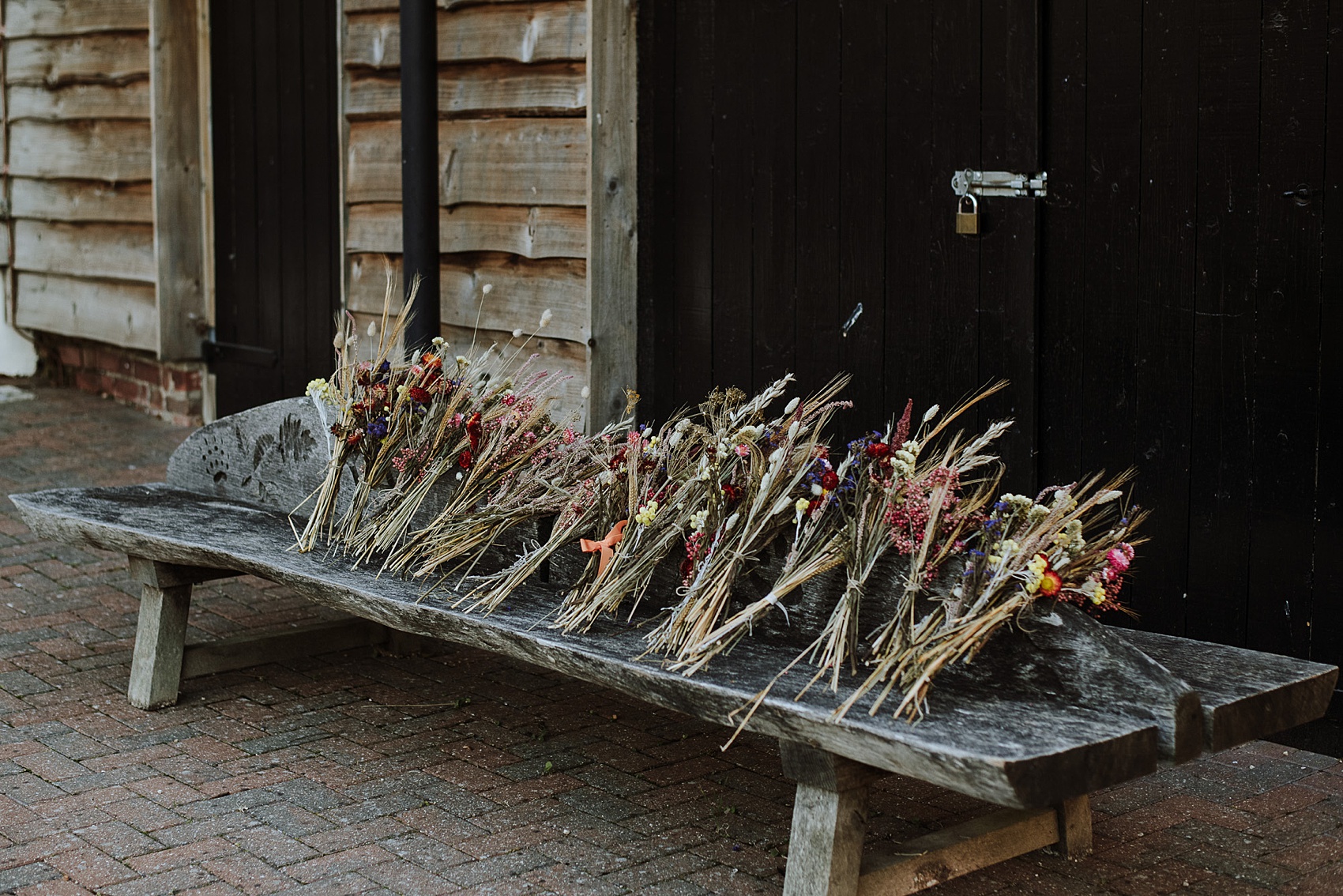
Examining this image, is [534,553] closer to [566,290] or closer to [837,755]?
[837,755]

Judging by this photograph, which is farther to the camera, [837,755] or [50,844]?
[50,844]

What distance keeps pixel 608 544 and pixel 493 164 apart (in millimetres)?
2844

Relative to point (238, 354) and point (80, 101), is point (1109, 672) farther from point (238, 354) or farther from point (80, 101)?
point (80, 101)

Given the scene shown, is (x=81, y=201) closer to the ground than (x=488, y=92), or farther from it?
closer to the ground

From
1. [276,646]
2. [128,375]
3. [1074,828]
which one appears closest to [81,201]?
[128,375]

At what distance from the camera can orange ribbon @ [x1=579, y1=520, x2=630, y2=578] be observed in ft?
10.7

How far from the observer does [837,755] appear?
106 inches

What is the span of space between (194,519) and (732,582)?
177 centimetres

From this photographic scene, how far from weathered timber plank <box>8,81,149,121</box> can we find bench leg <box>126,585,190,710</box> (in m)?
4.21

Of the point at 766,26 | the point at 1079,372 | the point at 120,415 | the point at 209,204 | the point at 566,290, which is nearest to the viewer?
the point at 1079,372

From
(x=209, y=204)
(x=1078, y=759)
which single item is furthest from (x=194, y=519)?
(x=209, y=204)

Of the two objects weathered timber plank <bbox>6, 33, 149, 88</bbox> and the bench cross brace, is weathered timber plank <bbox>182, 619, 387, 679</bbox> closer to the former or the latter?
the bench cross brace

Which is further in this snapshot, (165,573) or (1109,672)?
(165,573)

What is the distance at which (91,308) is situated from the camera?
820cm
